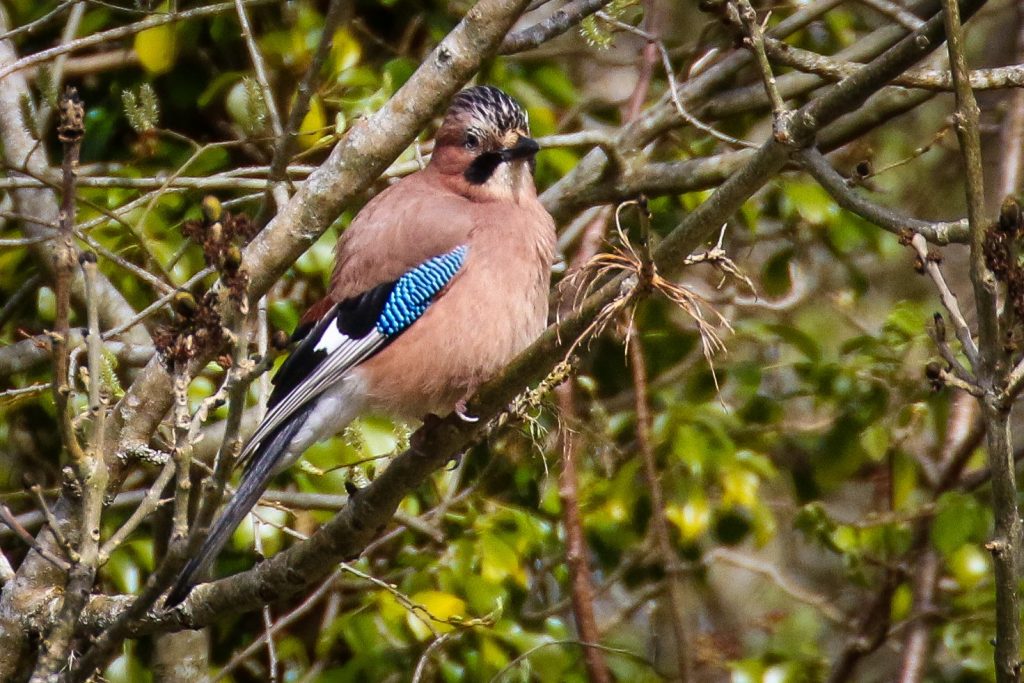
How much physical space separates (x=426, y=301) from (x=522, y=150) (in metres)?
0.71

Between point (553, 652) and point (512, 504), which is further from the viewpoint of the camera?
point (512, 504)

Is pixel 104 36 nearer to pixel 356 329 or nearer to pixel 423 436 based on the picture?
pixel 356 329

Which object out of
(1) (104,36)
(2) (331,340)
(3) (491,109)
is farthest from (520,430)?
(1) (104,36)

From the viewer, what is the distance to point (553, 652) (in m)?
4.85

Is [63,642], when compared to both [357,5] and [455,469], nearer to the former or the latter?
[455,469]

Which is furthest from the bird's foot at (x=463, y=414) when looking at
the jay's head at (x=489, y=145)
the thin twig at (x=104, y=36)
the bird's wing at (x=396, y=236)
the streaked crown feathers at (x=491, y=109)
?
the thin twig at (x=104, y=36)

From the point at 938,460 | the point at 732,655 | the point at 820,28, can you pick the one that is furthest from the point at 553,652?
the point at 820,28

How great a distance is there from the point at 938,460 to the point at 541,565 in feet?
7.25

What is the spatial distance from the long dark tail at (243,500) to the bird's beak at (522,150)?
1274mm

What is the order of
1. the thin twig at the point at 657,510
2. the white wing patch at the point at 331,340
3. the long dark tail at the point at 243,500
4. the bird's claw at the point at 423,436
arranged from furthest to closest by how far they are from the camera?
the thin twig at the point at 657,510 < the white wing patch at the point at 331,340 < the bird's claw at the point at 423,436 < the long dark tail at the point at 243,500

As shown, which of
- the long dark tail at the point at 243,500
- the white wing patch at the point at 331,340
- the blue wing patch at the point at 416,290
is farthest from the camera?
the blue wing patch at the point at 416,290

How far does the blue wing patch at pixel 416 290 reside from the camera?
4.63 meters

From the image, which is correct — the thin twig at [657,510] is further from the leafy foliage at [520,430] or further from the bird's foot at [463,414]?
the bird's foot at [463,414]

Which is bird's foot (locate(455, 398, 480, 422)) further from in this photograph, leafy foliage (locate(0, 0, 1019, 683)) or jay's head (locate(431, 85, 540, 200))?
jay's head (locate(431, 85, 540, 200))
